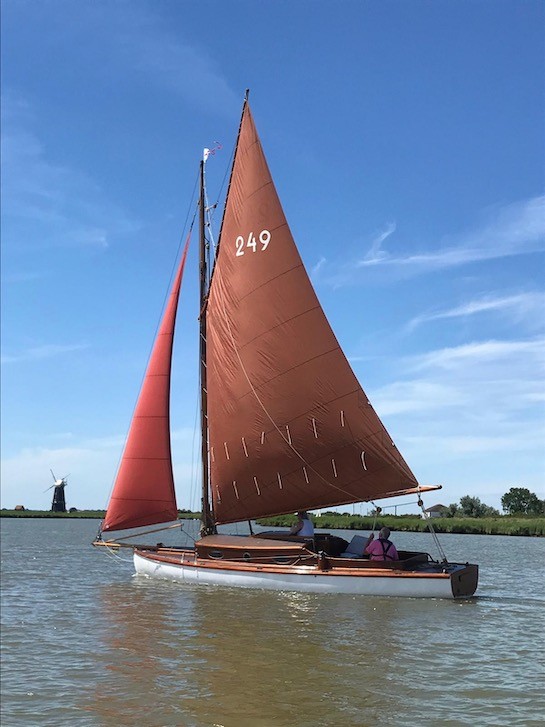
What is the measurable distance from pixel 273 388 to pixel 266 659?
44.7 feet

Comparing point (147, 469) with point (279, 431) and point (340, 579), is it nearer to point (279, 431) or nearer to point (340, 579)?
point (279, 431)

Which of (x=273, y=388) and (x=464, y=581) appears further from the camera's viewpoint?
(x=273, y=388)

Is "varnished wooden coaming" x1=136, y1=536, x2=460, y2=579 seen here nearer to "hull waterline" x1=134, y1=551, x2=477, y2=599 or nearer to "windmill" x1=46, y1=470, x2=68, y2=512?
"hull waterline" x1=134, y1=551, x2=477, y2=599

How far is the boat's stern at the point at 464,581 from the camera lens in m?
23.0

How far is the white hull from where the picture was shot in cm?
2312

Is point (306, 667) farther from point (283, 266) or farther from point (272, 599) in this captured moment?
point (283, 266)

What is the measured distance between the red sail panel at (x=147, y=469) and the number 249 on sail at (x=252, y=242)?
6074 millimetres

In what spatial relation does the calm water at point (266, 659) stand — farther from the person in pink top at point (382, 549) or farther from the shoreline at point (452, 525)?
the shoreline at point (452, 525)

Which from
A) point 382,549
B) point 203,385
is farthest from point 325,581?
point 203,385

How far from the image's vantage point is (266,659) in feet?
48.2

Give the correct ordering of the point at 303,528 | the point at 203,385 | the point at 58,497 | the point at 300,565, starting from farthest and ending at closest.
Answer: the point at 58,497 < the point at 203,385 < the point at 303,528 < the point at 300,565

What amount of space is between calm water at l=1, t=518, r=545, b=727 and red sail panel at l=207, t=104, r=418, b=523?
436 centimetres

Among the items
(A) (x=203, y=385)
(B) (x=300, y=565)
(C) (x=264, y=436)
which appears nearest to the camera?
(B) (x=300, y=565)

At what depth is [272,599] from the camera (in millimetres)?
23672
